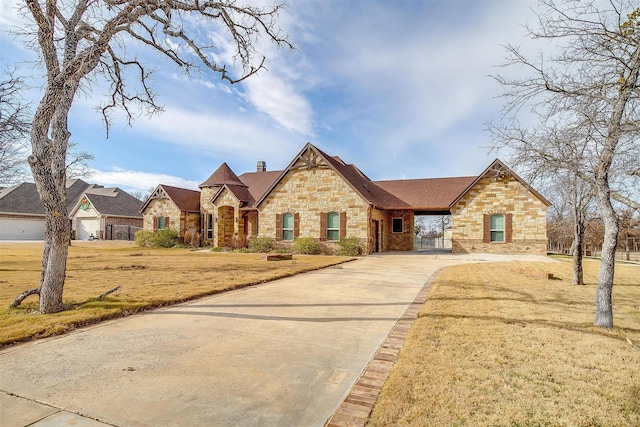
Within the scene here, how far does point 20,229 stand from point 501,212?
163 ft

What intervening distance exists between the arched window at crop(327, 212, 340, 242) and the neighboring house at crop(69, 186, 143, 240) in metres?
28.7

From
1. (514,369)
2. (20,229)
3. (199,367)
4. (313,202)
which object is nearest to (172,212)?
(313,202)

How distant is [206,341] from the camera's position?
15.1 feet

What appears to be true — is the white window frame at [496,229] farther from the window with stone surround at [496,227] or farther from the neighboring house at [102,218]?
the neighboring house at [102,218]

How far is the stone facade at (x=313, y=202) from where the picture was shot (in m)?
21.0

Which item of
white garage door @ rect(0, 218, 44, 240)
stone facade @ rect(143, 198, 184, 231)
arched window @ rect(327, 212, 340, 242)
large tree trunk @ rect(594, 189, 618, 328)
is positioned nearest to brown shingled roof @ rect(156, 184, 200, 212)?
stone facade @ rect(143, 198, 184, 231)

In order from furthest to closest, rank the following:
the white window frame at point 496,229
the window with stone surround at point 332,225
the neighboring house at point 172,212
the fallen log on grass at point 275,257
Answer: the neighboring house at point 172,212 → the white window frame at point 496,229 → the window with stone surround at point 332,225 → the fallen log on grass at point 275,257

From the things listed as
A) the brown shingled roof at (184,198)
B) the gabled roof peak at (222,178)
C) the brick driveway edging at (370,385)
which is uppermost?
the gabled roof peak at (222,178)

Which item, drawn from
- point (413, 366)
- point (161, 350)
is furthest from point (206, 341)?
point (413, 366)

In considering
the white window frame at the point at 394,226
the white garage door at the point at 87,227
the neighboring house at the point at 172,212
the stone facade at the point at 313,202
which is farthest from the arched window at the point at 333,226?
the white garage door at the point at 87,227

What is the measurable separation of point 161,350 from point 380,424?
289 centimetres

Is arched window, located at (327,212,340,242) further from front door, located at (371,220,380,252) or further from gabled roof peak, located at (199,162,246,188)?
gabled roof peak, located at (199,162,246,188)

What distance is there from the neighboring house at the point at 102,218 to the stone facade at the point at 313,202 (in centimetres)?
2492

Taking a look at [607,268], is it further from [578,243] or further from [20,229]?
[20,229]
